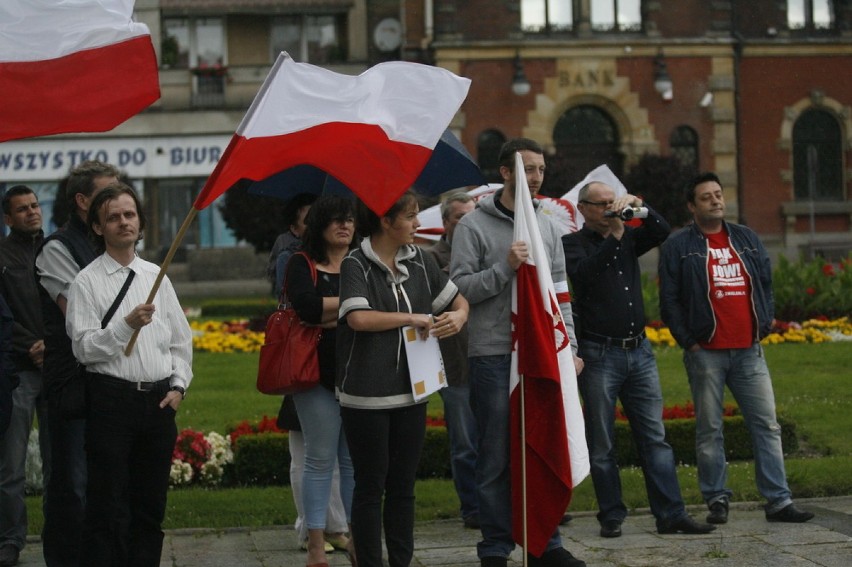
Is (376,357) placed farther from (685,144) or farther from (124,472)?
(685,144)

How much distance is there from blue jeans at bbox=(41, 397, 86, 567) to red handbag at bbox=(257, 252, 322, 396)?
1036 millimetres

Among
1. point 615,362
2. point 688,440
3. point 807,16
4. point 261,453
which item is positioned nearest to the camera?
point 615,362

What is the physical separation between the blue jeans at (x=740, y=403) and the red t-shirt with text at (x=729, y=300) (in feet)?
0.33

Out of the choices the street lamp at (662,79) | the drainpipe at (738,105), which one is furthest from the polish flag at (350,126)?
the drainpipe at (738,105)

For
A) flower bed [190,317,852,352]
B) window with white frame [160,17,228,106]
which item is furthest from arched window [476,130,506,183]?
flower bed [190,317,852,352]

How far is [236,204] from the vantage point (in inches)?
1169

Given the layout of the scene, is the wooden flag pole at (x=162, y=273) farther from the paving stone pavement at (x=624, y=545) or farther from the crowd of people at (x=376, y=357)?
the paving stone pavement at (x=624, y=545)

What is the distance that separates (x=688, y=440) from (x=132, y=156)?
2907cm

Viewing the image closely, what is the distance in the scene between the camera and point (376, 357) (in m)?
6.62

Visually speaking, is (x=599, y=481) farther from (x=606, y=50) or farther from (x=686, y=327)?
(x=606, y=50)

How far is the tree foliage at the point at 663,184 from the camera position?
29.0 metres

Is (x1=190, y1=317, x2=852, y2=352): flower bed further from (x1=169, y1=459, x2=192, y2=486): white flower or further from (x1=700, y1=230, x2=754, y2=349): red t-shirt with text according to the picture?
(x1=700, y1=230, x2=754, y2=349): red t-shirt with text

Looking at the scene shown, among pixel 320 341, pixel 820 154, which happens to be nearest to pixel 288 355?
pixel 320 341

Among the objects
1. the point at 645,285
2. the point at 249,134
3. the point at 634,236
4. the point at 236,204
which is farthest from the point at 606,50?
the point at 249,134
